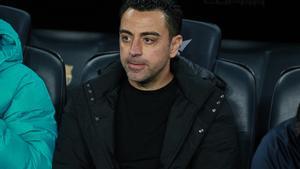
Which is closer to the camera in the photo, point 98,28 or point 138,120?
point 138,120

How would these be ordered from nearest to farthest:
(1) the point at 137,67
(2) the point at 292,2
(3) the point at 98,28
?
(1) the point at 137,67
(2) the point at 292,2
(3) the point at 98,28

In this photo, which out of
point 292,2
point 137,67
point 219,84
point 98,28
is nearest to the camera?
point 137,67

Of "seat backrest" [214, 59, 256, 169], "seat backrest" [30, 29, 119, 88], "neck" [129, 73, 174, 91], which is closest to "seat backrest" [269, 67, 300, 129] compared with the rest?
"seat backrest" [214, 59, 256, 169]

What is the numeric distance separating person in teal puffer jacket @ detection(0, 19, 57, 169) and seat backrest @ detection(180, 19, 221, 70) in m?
0.49

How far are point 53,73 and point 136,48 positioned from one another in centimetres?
42

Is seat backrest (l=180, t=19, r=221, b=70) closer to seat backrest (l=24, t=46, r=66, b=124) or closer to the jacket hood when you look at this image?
seat backrest (l=24, t=46, r=66, b=124)

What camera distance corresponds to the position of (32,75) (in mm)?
1796

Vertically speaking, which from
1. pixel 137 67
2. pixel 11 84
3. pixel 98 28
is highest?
pixel 137 67

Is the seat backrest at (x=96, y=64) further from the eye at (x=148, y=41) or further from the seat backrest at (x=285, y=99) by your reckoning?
the seat backrest at (x=285, y=99)

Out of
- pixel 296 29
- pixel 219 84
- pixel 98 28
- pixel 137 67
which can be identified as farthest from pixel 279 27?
pixel 137 67

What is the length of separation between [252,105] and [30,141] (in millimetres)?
666

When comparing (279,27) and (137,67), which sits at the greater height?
(137,67)

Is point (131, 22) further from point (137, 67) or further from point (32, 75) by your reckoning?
point (32, 75)

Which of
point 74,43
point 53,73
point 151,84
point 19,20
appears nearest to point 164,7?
point 151,84
